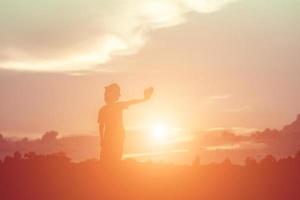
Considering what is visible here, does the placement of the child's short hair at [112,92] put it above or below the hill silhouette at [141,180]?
above

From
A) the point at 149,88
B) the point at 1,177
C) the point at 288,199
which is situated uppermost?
the point at 149,88

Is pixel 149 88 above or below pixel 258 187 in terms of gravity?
above

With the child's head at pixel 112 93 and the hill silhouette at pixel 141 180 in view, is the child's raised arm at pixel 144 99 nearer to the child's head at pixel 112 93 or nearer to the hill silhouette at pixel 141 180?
the child's head at pixel 112 93

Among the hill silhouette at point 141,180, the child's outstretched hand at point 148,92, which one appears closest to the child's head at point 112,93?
the child's outstretched hand at point 148,92

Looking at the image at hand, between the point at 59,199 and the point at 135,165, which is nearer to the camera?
the point at 59,199

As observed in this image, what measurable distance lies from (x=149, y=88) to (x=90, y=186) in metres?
3.21

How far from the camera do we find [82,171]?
16.4 metres

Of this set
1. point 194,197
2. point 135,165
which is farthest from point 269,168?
point 135,165

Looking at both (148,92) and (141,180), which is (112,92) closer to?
(148,92)

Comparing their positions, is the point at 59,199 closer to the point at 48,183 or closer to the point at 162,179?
the point at 48,183

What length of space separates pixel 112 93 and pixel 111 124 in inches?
35.0

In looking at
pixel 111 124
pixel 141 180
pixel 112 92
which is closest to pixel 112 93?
pixel 112 92

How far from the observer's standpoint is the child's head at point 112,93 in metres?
17.3

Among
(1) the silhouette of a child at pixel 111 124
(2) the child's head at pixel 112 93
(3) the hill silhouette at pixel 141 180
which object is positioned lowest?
(3) the hill silhouette at pixel 141 180
